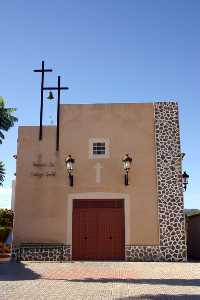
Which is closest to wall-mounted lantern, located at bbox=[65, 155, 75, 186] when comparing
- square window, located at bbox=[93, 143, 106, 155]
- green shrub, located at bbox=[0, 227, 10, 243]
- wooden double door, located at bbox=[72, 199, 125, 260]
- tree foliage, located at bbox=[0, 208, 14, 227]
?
wooden double door, located at bbox=[72, 199, 125, 260]

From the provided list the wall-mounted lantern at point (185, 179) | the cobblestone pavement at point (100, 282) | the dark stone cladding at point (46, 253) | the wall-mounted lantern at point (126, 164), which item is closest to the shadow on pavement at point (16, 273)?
the cobblestone pavement at point (100, 282)

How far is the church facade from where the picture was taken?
17516 millimetres

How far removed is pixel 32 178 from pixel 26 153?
1.19 meters

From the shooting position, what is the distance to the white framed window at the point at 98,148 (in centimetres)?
1834

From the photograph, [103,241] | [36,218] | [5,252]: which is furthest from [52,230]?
[5,252]

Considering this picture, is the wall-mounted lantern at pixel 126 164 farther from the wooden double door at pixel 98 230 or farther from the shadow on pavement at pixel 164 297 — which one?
the shadow on pavement at pixel 164 297

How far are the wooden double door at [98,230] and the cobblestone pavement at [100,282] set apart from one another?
237 centimetres

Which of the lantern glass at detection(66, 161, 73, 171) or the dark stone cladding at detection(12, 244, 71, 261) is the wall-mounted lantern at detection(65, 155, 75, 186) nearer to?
the lantern glass at detection(66, 161, 73, 171)

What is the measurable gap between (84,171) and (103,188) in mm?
1117

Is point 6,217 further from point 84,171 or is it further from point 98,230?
point 98,230

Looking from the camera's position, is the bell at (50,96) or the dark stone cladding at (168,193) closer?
the dark stone cladding at (168,193)

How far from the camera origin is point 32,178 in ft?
60.0

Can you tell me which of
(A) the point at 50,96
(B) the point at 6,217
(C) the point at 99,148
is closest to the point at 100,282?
(C) the point at 99,148

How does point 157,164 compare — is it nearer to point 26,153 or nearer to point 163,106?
point 163,106
